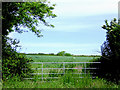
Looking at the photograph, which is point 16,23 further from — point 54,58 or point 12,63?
point 54,58

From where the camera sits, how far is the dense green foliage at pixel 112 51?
35.8 feet

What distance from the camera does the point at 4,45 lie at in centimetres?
1085

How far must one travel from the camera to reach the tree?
10.7m

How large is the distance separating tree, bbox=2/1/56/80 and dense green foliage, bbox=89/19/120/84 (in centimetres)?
302

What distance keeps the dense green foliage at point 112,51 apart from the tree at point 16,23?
9.90ft

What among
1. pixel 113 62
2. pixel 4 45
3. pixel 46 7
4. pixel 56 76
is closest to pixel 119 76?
pixel 113 62

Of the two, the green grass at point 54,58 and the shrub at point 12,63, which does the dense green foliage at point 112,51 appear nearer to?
the shrub at point 12,63

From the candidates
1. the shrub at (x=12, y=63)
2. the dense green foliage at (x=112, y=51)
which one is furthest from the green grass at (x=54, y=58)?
the dense green foliage at (x=112, y=51)

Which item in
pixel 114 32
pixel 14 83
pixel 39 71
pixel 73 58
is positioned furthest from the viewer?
pixel 73 58

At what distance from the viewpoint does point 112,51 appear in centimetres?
1113

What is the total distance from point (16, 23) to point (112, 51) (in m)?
5.01

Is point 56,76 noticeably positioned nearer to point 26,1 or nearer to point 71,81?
point 71,81

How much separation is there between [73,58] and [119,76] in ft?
17.9

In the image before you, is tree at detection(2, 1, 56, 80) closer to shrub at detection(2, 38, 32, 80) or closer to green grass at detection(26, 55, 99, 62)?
shrub at detection(2, 38, 32, 80)
